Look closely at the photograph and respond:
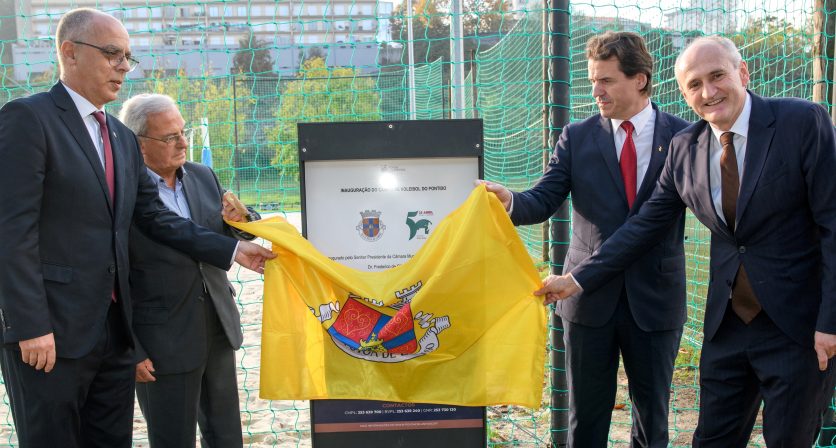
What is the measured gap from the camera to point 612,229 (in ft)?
10.6

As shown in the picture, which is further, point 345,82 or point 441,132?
point 345,82

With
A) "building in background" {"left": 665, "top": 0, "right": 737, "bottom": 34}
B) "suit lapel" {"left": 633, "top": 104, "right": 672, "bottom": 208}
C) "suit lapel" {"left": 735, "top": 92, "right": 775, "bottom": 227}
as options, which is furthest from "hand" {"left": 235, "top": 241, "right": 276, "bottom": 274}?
"building in background" {"left": 665, "top": 0, "right": 737, "bottom": 34}

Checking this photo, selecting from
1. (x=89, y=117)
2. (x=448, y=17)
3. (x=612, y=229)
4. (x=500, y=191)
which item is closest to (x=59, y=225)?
(x=89, y=117)

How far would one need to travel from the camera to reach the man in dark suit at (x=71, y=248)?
250cm

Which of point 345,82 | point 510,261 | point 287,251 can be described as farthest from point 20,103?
point 345,82

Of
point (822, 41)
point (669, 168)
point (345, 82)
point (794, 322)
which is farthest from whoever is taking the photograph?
point (345, 82)

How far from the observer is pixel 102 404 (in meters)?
2.86

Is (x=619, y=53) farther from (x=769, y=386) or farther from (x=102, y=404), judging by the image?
(x=102, y=404)

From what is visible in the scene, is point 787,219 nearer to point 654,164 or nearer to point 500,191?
point 654,164

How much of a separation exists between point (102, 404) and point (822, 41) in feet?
13.3

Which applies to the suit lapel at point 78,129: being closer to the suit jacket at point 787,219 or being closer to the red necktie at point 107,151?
the red necktie at point 107,151

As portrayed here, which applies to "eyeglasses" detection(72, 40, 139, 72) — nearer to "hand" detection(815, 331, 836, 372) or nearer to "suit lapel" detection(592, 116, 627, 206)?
"suit lapel" detection(592, 116, 627, 206)

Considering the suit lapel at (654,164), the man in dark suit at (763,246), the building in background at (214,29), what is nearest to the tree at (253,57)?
the building in background at (214,29)

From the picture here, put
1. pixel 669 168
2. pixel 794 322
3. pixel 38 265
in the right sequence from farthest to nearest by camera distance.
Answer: pixel 669 168
pixel 794 322
pixel 38 265
